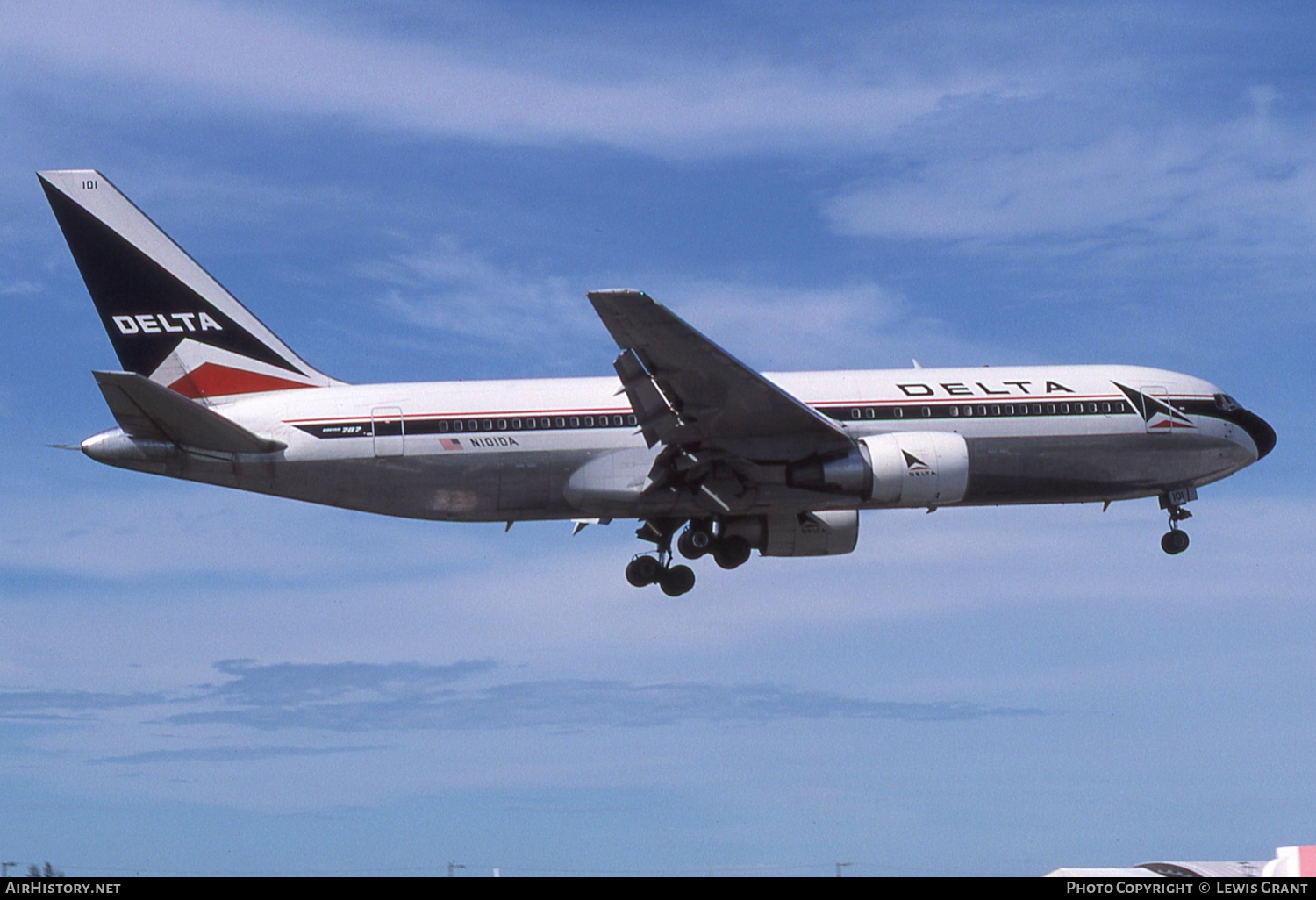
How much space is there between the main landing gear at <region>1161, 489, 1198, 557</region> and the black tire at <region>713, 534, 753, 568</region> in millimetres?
11364

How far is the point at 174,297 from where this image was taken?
4094cm

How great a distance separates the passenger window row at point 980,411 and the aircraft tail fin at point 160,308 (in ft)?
44.7

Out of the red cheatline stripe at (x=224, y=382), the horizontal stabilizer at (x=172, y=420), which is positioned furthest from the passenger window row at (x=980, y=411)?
the horizontal stabilizer at (x=172, y=420)

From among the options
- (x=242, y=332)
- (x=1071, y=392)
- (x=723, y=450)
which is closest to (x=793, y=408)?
(x=723, y=450)

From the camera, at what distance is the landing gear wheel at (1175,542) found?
42406 millimetres

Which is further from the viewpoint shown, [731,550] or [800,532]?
[800,532]

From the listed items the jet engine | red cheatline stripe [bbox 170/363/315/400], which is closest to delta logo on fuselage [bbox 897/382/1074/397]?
the jet engine

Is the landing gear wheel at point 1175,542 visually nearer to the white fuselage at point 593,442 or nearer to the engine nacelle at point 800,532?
the white fuselage at point 593,442

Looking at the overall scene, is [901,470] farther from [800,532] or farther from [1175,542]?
[1175,542]

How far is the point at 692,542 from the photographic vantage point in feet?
135

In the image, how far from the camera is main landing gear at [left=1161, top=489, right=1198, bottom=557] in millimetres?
41969

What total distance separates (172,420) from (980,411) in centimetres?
1986

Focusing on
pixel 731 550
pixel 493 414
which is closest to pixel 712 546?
pixel 731 550

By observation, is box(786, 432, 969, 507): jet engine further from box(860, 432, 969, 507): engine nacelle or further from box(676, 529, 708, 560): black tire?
box(676, 529, 708, 560): black tire
